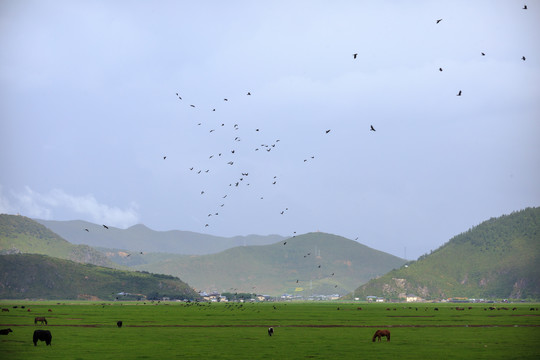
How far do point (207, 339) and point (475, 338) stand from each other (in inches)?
1073

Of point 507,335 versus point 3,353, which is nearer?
point 3,353

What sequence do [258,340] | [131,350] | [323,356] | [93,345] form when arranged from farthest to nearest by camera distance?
1. [258,340]
2. [93,345]
3. [131,350]
4. [323,356]

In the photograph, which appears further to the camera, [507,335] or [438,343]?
[507,335]

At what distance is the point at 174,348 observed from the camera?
60312mm

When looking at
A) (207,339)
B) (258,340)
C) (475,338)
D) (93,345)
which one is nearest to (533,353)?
(475,338)

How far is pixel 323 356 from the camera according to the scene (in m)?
53.9

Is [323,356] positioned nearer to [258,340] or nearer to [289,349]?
[289,349]

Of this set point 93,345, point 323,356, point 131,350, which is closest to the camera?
point 323,356

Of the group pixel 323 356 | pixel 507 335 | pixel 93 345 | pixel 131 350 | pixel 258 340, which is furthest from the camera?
pixel 507 335

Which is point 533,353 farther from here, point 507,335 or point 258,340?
point 258,340

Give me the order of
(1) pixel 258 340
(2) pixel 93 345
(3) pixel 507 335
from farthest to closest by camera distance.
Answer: (3) pixel 507 335, (1) pixel 258 340, (2) pixel 93 345

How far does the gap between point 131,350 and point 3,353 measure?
10070 millimetres

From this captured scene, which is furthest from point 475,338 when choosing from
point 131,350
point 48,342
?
point 48,342

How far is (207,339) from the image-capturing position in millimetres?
70188
